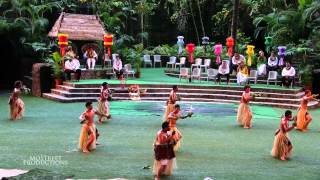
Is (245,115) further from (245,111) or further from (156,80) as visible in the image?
(156,80)

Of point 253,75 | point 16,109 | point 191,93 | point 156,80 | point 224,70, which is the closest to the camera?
point 16,109

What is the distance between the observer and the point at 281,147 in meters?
9.38

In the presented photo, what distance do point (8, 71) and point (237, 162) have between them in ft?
55.3

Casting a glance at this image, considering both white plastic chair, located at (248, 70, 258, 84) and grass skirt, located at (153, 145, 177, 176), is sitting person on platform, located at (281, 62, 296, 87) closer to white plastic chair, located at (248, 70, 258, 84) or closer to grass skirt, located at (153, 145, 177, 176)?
white plastic chair, located at (248, 70, 258, 84)

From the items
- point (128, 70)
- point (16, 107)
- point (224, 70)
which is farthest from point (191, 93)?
point (16, 107)

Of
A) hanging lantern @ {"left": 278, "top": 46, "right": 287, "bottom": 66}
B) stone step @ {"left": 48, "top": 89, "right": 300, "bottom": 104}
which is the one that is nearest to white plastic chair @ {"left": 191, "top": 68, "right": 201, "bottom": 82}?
stone step @ {"left": 48, "top": 89, "right": 300, "bottom": 104}

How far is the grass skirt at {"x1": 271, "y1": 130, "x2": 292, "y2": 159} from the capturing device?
9.38 m

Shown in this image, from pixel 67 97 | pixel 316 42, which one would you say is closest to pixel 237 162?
pixel 67 97

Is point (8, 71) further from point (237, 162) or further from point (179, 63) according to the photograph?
point (237, 162)

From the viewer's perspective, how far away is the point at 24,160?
8.64 metres

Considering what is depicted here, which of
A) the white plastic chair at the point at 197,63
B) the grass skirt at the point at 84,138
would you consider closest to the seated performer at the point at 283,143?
the grass skirt at the point at 84,138
